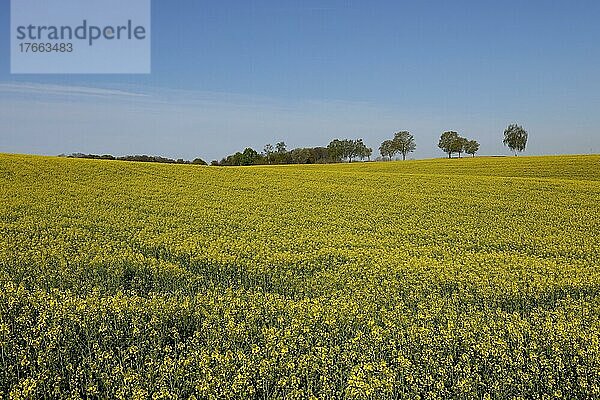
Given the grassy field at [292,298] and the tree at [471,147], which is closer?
the grassy field at [292,298]

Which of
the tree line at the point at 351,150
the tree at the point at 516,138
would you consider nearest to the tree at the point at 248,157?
the tree line at the point at 351,150

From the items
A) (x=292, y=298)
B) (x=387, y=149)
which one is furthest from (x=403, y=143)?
(x=292, y=298)

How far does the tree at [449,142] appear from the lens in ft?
310

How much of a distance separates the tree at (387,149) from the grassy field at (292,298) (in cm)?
8113

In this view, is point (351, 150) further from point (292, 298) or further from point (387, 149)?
point (292, 298)

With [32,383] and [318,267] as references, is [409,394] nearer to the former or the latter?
[32,383]

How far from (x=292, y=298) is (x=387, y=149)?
94.9m

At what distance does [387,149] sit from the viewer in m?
102

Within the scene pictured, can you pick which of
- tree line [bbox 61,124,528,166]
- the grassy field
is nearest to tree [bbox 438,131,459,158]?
tree line [bbox 61,124,528,166]

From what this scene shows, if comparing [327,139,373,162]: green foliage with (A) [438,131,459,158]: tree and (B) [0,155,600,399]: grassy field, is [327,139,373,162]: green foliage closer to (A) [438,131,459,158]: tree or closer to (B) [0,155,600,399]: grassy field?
(A) [438,131,459,158]: tree

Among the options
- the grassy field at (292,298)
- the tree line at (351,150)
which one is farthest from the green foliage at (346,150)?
the grassy field at (292,298)

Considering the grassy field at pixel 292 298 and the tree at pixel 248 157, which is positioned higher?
the tree at pixel 248 157

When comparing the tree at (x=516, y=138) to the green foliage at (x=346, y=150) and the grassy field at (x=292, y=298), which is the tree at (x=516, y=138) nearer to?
the green foliage at (x=346, y=150)

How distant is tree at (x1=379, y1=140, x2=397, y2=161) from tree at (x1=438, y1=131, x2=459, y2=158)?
30.7 ft
